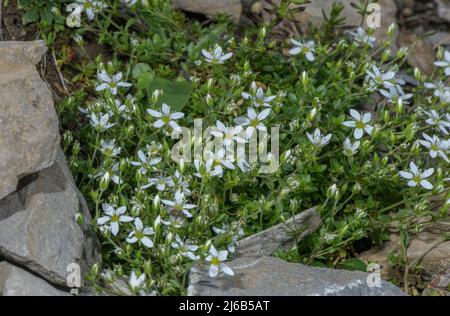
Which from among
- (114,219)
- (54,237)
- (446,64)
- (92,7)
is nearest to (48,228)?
(54,237)

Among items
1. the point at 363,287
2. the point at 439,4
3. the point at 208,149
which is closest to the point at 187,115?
the point at 208,149

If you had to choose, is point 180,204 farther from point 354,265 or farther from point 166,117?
point 354,265

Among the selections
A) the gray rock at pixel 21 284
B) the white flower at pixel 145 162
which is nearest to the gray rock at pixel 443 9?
the white flower at pixel 145 162

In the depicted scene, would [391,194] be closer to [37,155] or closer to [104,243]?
[104,243]

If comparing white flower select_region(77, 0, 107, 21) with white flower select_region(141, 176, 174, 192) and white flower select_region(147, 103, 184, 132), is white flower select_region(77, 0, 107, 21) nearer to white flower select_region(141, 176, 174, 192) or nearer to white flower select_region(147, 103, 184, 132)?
white flower select_region(147, 103, 184, 132)

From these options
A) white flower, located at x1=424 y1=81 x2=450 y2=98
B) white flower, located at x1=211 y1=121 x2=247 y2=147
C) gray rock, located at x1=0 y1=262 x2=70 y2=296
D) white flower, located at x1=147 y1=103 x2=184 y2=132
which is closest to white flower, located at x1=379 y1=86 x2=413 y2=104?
white flower, located at x1=424 y1=81 x2=450 y2=98
